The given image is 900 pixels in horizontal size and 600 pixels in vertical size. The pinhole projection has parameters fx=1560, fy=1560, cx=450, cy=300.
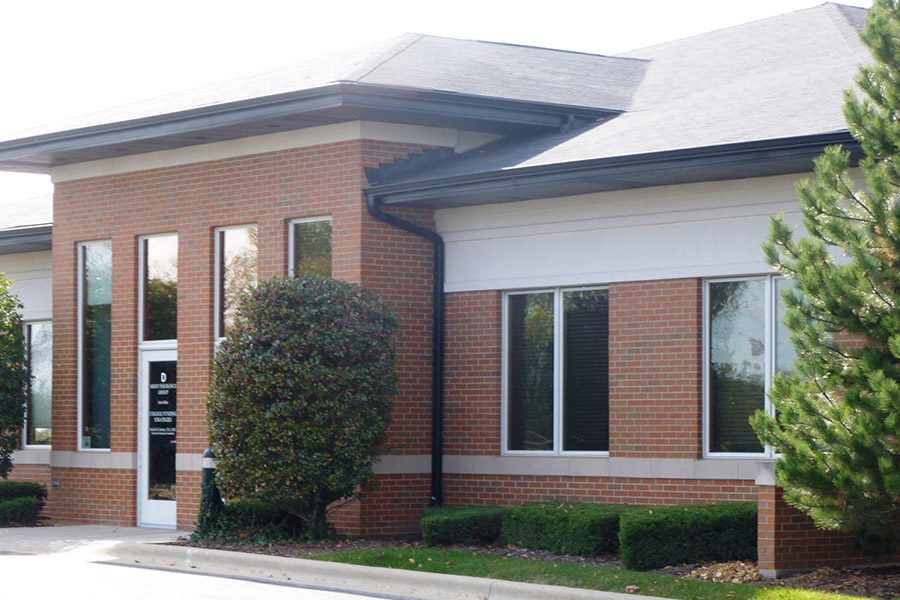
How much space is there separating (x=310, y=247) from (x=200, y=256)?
1.91 m

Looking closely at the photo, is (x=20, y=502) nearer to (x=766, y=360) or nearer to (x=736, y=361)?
(x=736, y=361)

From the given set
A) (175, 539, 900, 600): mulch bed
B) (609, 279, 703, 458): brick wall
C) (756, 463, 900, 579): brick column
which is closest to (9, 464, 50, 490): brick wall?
(175, 539, 900, 600): mulch bed

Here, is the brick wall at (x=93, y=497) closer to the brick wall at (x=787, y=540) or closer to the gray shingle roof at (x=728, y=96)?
the gray shingle roof at (x=728, y=96)

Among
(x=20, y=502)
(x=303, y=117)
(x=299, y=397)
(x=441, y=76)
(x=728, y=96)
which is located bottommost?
(x=20, y=502)

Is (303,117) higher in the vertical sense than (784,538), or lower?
higher

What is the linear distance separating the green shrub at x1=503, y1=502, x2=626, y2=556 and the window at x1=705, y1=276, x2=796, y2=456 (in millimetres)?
1519

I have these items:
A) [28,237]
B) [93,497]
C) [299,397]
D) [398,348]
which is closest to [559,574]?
[299,397]

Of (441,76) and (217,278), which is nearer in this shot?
(441,76)

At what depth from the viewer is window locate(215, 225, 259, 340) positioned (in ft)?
68.5

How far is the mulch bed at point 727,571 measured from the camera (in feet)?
43.9

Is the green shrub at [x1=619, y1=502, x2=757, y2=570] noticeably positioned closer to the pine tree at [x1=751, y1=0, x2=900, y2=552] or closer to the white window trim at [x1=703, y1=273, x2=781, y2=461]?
the white window trim at [x1=703, y1=273, x2=781, y2=461]

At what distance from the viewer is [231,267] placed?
21.1m

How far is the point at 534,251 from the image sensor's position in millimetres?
19016

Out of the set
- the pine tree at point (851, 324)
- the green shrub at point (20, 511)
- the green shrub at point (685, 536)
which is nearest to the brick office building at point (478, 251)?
the green shrub at point (20, 511)
